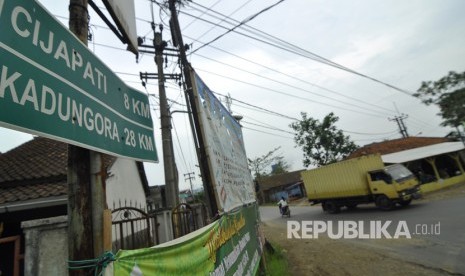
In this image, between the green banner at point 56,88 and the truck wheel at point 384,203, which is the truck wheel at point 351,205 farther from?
the green banner at point 56,88

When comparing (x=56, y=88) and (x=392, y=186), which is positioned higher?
(x=56, y=88)

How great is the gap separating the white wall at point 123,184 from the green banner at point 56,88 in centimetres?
737

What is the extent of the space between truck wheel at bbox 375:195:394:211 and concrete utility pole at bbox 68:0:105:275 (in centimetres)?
1567

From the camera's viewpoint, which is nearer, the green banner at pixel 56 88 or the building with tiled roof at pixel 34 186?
the green banner at pixel 56 88

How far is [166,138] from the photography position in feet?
32.9

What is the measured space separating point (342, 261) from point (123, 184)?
803cm

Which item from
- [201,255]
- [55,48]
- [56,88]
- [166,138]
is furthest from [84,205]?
[166,138]

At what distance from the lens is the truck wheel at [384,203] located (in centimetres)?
1448

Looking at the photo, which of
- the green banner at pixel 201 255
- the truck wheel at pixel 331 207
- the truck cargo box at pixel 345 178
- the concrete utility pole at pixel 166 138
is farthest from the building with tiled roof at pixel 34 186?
the truck wheel at pixel 331 207

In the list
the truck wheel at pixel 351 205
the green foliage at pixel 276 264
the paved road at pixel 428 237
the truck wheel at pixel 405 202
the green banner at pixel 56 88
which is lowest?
the paved road at pixel 428 237

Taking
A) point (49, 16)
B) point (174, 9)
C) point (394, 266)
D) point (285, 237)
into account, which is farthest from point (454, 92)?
point (49, 16)

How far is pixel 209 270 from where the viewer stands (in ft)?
9.77

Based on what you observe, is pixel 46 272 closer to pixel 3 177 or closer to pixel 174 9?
pixel 174 9

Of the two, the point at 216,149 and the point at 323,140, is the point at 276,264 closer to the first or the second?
the point at 216,149
